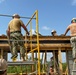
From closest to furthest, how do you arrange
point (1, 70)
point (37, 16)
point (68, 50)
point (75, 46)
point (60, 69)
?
1. point (1, 70)
2. point (37, 16)
3. point (75, 46)
4. point (60, 69)
5. point (68, 50)

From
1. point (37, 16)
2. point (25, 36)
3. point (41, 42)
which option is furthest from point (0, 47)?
point (37, 16)

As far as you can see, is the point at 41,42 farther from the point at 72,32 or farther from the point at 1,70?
the point at 1,70

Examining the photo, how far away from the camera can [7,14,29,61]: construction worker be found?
701cm

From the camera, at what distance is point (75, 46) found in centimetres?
938

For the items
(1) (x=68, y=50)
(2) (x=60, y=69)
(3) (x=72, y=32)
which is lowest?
(2) (x=60, y=69)

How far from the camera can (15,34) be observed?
23.1 feet

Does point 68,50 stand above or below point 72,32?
below

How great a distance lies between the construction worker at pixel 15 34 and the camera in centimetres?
701

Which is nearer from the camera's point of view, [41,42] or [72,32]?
[72,32]

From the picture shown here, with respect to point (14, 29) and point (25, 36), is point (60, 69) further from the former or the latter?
point (14, 29)

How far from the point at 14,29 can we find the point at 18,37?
0.29m

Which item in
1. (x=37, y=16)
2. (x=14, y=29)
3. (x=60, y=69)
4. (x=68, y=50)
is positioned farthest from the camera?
(x=68, y=50)

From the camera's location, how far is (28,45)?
31.9 ft

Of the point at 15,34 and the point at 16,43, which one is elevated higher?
the point at 15,34
